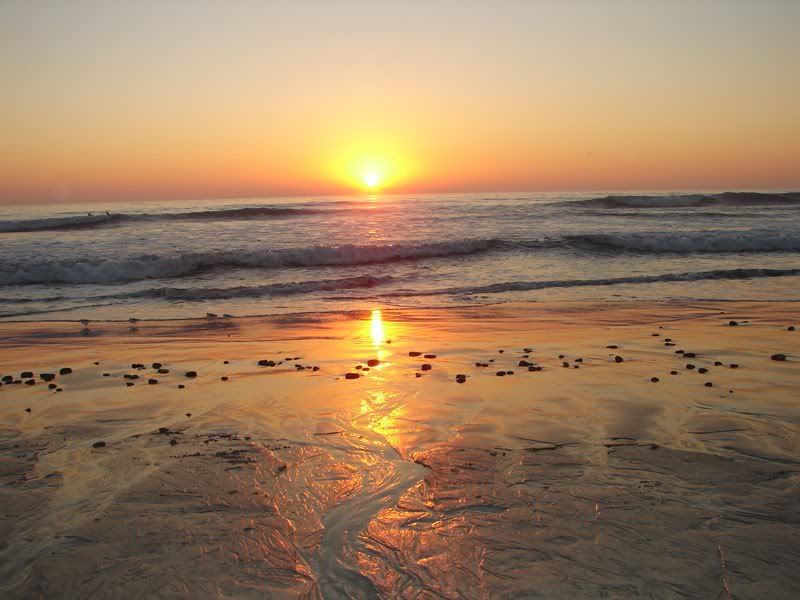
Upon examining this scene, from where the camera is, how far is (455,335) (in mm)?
9422

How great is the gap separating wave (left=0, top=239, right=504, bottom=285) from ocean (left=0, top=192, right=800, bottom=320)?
2.0 inches

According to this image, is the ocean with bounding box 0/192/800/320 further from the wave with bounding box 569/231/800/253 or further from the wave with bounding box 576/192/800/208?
the wave with bounding box 576/192/800/208

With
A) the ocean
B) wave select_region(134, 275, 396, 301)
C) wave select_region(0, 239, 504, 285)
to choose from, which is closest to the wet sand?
the ocean

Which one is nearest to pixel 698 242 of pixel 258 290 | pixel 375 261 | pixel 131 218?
pixel 375 261

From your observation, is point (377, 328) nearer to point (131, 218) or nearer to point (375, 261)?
point (375, 261)

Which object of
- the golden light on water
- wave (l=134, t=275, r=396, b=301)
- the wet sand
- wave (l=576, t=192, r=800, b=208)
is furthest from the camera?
wave (l=576, t=192, r=800, b=208)

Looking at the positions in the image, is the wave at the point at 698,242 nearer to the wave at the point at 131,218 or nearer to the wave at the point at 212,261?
the wave at the point at 212,261

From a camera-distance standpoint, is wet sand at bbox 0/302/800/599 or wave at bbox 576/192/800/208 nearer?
wet sand at bbox 0/302/800/599

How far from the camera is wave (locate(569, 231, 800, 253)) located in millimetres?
23422

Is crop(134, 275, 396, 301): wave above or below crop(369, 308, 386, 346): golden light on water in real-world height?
below

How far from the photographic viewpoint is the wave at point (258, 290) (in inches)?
583

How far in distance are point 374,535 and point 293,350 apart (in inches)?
207

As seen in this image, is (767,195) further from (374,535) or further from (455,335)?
(374,535)

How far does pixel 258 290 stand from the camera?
606 inches
